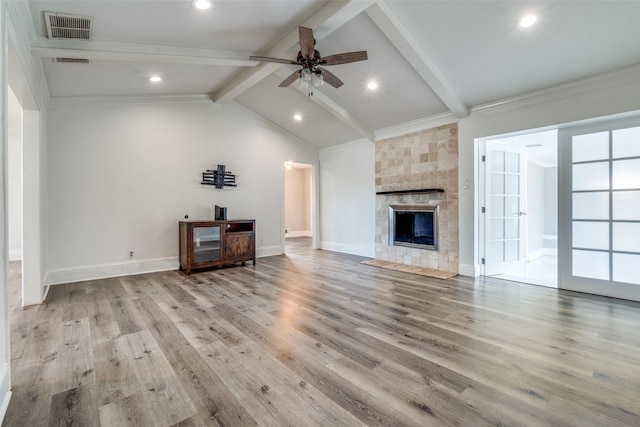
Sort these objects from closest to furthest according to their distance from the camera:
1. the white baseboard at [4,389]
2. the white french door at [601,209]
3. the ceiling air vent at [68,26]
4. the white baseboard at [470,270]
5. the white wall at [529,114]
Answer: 1. the white baseboard at [4,389]
2. the ceiling air vent at [68,26]
3. the white wall at [529,114]
4. the white french door at [601,209]
5. the white baseboard at [470,270]

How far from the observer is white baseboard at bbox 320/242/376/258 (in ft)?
20.5

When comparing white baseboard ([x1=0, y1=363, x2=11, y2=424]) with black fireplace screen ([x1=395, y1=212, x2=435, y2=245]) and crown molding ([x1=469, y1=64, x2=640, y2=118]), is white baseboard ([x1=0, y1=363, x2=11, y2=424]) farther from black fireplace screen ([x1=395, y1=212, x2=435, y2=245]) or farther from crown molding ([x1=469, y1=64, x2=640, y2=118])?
crown molding ([x1=469, y1=64, x2=640, y2=118])

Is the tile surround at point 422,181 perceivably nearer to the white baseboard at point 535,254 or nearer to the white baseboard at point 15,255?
the white baseboard at point 535,254

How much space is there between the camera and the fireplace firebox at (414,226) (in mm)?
5004

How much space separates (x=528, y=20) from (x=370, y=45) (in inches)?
65.9

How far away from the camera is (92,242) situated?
446 cm

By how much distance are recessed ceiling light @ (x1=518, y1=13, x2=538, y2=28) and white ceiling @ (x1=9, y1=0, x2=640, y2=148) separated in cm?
5

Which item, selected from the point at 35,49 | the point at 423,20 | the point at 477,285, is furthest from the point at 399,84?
the point at 35,49

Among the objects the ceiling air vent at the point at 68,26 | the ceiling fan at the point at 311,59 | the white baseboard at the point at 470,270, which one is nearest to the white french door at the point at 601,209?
the white baseboard at the point at 470,270

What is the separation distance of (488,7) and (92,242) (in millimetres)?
5955

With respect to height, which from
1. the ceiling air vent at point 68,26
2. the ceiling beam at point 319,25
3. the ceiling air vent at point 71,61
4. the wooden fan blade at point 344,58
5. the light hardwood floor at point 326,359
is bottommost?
the light hardwood floor at point 326,359

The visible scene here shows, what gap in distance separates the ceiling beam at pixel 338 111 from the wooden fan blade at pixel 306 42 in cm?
138

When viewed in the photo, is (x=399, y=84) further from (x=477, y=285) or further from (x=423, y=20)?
(x=477, y=285)

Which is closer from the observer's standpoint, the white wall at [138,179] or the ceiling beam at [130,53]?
the ceiling beam at [130,53]
